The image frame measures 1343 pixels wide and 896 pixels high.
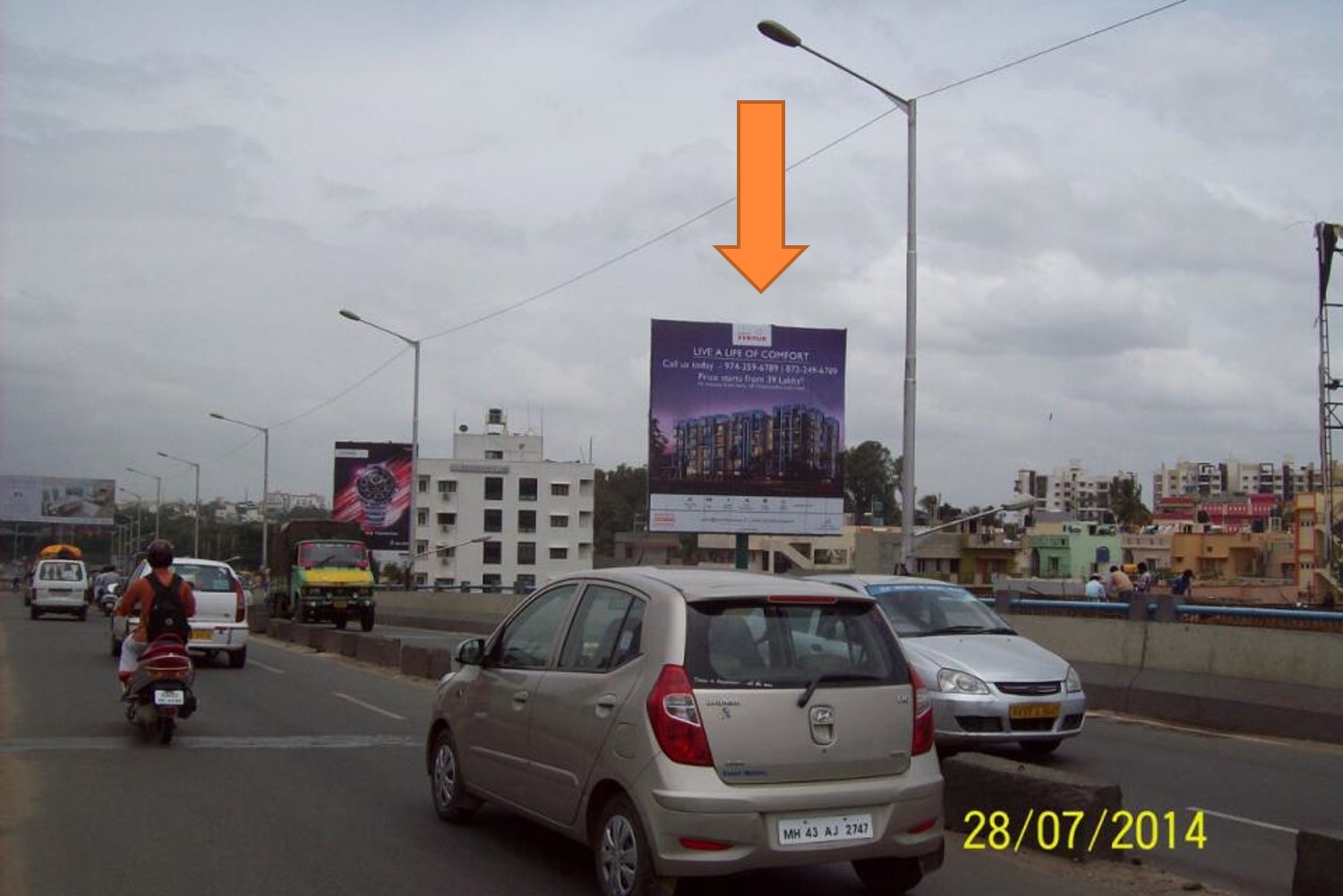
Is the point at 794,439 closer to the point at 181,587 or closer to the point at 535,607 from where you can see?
the point at 181,587

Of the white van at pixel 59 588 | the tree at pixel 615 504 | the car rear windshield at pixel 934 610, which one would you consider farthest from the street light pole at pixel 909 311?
the tree at pixel 615 504

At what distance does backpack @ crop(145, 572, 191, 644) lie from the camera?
11.7 meters

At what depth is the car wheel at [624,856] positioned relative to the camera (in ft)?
19.6

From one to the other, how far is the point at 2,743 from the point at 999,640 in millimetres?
8786

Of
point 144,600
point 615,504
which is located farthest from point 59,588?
point 615,504

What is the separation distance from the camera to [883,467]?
101 meters

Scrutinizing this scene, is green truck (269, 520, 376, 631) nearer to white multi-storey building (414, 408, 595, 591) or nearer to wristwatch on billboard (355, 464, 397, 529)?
wristwatch on billboard (355, 464, 397, 529)

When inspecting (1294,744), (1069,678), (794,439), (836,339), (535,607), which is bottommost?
(1294,744)

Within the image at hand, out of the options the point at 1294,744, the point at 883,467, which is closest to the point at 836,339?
the point at 1294,744

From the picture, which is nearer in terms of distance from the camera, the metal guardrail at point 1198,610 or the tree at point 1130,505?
the metal guardrail at point 1198,610

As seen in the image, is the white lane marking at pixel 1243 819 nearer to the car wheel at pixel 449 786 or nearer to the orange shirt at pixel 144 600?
the car wheel at pixel 449 786

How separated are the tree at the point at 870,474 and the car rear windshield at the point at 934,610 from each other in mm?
86855
